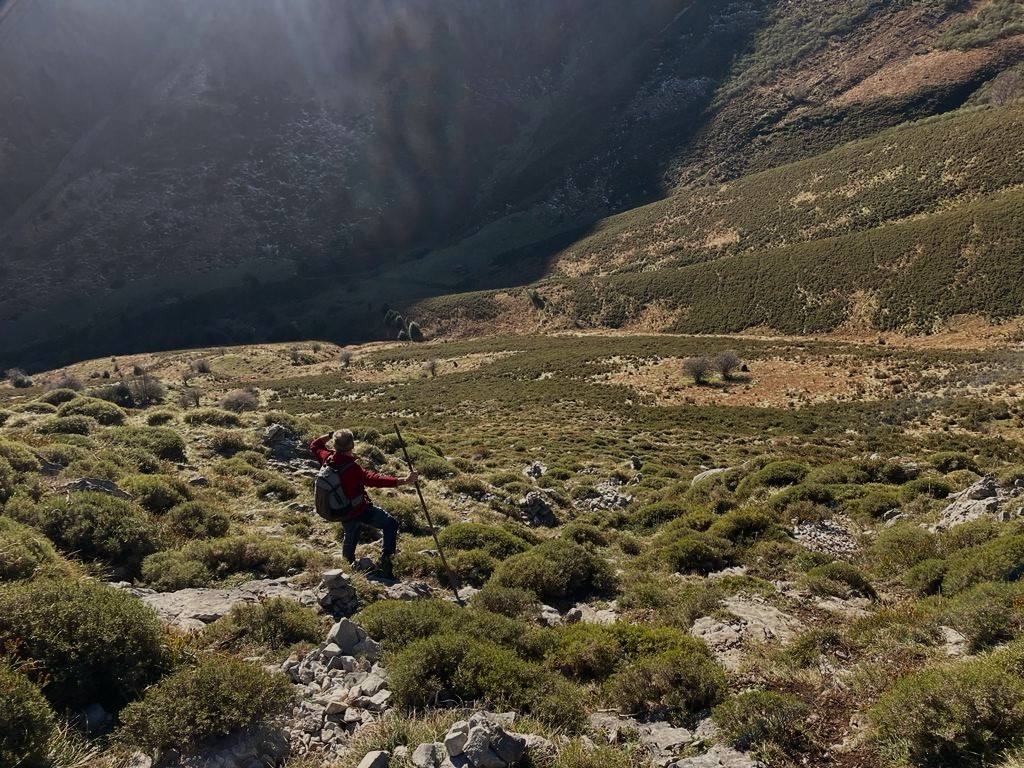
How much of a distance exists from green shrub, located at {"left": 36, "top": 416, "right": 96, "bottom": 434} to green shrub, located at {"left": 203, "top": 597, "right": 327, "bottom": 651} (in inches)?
553

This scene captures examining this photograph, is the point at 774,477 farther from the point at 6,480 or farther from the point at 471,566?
the point at 6,480

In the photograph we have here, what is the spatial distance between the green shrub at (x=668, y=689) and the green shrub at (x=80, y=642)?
4.57 m

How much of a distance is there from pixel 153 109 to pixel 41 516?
165m

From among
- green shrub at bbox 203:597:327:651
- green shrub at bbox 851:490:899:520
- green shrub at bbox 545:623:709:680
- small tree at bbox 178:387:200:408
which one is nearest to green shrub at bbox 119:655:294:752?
green shrub at bbox 203:597:327:651

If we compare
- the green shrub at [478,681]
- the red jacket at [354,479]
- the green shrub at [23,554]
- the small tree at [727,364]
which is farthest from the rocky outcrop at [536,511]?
the small tree at [727,364]

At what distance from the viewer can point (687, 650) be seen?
251 inches

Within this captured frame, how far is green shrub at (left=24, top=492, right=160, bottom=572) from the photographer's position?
327 inches

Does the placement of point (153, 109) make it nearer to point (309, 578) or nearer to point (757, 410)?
point (757, 410)

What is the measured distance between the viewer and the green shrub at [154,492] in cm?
1069

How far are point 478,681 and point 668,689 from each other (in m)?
1.95

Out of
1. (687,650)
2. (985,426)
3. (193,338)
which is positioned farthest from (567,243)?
(687,650)

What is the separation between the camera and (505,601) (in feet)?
26.9

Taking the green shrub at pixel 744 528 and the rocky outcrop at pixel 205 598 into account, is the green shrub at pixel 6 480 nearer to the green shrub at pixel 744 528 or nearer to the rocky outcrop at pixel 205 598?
the rocky outcrop at pixel 205 598

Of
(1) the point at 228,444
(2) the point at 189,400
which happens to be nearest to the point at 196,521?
(1) the point at 228,444
